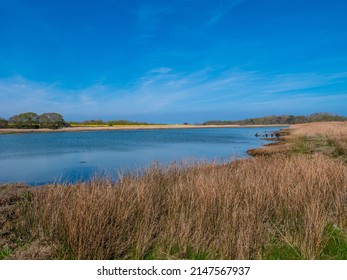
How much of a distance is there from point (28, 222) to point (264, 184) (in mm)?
5179

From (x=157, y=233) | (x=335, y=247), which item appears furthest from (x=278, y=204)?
(x=157, y=233)

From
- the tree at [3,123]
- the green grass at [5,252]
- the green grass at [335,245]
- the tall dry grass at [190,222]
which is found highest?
the tree at [3,123]

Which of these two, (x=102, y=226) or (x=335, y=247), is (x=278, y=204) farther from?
(x=102, y=226)

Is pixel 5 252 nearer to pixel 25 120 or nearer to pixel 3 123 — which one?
pixel 3 123

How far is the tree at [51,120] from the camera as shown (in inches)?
3413

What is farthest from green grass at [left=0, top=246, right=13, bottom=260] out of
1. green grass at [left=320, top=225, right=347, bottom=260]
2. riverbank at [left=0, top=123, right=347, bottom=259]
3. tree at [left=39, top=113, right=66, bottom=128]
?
tree at [left=39, top=113, right=66, bottom=128]

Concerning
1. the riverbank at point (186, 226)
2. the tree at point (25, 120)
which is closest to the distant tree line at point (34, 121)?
the tree at point (25, 120)

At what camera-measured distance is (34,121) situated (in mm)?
89625

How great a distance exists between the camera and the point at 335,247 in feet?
13.4

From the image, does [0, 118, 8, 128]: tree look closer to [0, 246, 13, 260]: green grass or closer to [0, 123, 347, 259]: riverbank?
[0, 123, 347, 259]: riverbank

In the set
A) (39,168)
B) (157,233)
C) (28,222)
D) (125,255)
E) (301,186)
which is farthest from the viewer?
(39,168)

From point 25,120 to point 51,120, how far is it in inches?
319

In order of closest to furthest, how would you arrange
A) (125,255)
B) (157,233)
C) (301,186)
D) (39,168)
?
(125,255) → (157,233) → (301,186) → (39,168)

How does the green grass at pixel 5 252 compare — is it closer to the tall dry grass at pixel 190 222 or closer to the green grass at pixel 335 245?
the tall dry grass at pixel 190 222
